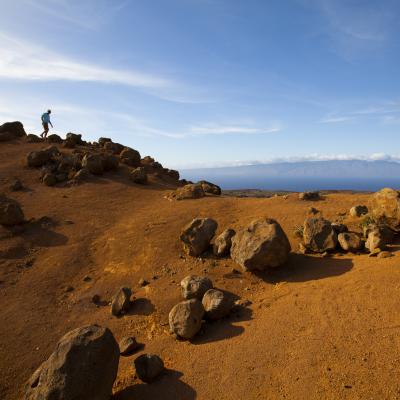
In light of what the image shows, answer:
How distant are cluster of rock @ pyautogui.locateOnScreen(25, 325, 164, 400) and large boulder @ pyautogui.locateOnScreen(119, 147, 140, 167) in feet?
70.2

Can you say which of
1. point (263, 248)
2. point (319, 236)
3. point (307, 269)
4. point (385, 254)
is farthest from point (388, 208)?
point (263, 248)

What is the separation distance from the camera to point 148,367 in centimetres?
716

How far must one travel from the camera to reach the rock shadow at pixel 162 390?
6633 millimetres

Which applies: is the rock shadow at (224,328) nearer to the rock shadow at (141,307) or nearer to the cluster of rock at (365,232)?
the rock shadow at (141,307)

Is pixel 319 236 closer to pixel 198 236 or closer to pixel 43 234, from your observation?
pixel 198 236

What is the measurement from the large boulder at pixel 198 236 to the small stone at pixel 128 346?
4551 millimetres

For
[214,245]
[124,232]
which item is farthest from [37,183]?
[214,245]

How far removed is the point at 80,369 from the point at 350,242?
8.84 meters

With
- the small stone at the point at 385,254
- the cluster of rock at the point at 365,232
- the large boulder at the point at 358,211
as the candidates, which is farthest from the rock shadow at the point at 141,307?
the large boulder at the point at 358,211

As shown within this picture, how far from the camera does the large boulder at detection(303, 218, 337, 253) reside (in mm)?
11500

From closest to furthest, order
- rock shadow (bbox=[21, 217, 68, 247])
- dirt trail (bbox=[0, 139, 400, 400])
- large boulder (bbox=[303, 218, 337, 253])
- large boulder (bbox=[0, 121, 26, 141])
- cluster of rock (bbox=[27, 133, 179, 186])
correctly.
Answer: dirt trail (bbox=[0, 139, 400, 400]) < large boulder (bbox=[303, 218, 337, 253]) < rock shadow (bbox=[21, 217, 68, 247]) < cluster of rock (bbox=[27, 133, 179, 186]) < large boulder (bbox=[0, 121, 26, 141])

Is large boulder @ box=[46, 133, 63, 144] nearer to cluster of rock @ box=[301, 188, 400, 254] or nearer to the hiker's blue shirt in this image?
the hiker's blue shirt

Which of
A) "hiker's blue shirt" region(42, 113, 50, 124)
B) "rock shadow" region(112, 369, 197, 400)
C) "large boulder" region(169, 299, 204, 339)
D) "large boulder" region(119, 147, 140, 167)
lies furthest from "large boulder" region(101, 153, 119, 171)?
"rock shadow" region(112, 369, 197, 400)

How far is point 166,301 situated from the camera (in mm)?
10398
